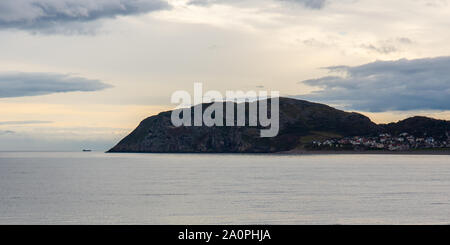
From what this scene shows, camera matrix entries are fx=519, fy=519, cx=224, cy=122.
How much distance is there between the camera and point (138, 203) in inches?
2872

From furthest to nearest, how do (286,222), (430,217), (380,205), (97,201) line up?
1. (97,201)
2. (380,205)
3. (430,217)
4. (286,222)

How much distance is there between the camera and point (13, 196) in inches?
3364
